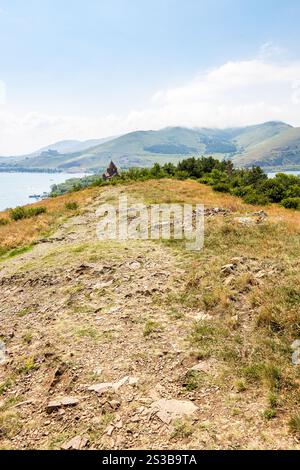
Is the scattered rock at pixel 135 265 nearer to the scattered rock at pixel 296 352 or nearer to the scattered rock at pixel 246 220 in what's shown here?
the scattered rock at pixel 246 220

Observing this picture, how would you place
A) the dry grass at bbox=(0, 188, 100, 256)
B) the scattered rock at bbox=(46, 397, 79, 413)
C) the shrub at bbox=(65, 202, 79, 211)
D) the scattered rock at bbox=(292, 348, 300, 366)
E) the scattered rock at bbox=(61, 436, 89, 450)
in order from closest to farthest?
the scattered rock at bbox=(61, 436, 89, 450), the scattered rock at bbox=(46, 397, 79, 413), the scattered rock at bbox=(292, 348, 300, 366), the dry grass at bbox=(0, 188, 100, 256), the shrub at bbox=(65, 202, 79, 211)

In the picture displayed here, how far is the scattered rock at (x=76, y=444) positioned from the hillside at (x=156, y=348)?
0.8 inches

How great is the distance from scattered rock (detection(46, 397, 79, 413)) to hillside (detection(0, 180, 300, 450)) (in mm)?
20

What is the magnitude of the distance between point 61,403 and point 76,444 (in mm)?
1123

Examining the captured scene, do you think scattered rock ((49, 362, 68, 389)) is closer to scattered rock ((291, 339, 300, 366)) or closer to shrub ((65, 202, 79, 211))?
scattered rock ((291, 339, 300, 366))

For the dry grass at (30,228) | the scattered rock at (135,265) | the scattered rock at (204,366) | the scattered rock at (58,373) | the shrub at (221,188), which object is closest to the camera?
the scattered rock at (204,366)

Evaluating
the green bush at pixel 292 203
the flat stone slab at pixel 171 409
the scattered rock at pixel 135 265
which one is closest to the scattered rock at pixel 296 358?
the flat stone slab at pixel 171 409

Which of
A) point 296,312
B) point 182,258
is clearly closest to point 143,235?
point 182,258

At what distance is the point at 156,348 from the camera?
300 inches

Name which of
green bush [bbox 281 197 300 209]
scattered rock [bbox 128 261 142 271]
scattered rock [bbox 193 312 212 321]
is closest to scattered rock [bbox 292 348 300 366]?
scattered rock [bbox 193 312 212 321]

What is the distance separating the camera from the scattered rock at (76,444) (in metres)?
5.15

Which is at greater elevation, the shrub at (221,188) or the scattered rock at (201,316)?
the shrub at (221,188)

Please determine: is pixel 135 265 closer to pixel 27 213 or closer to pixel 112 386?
pixel 112 386

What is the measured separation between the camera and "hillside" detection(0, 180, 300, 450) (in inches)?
210
